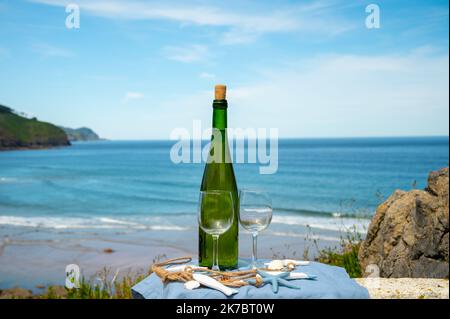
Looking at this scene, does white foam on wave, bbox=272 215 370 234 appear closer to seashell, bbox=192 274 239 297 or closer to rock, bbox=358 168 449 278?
rock, bbox=358 168 449 278

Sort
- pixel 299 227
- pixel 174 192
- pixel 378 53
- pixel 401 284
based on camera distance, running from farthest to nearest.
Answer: pixel 378 53 < pixel 174 192 < pixel 299 227 < pixel 401 284

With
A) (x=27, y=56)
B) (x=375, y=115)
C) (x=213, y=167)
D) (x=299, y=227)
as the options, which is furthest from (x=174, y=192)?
(x=213, y=167)

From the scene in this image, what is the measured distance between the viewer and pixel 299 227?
13977 millimetres

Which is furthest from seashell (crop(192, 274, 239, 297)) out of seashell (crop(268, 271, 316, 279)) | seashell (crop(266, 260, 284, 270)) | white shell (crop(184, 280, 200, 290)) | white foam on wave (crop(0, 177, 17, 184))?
white foam on wave (crop(0, 177, 17, 184))

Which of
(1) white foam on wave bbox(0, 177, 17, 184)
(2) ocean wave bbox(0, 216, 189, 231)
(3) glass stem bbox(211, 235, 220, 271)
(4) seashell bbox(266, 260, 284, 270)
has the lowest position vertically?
(2) ocean wave bbox(0, 216, 189, 231)

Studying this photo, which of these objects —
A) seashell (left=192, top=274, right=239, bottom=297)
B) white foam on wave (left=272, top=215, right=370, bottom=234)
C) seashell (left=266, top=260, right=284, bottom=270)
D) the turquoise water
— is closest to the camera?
seashell (left=192, top=274, right=239, bottom=297)

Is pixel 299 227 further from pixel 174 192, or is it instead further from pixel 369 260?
pixel 174 192

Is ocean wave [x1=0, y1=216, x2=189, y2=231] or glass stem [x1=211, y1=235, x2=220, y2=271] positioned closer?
glass stem [x1=211, y1=235, x2=220, y2=271]

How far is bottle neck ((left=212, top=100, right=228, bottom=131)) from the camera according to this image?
2088 millimetres

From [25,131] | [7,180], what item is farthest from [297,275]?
[25,131]

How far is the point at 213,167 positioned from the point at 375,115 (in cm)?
3741

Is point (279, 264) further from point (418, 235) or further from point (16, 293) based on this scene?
point (16, 293)

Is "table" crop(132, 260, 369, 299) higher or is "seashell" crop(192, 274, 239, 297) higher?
"seashell" crop(192, 274, 239, 297)

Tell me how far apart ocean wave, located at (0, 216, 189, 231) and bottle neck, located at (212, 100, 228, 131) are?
12.5m
